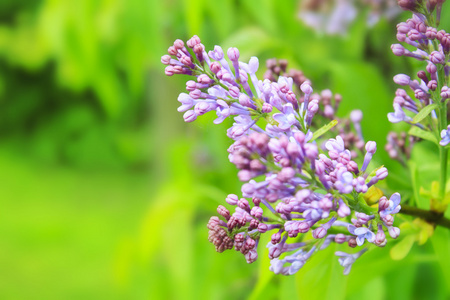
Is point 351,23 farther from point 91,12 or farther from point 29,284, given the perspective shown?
point 29,284

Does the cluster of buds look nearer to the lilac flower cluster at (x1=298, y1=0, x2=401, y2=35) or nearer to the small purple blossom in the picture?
the small purple blossom

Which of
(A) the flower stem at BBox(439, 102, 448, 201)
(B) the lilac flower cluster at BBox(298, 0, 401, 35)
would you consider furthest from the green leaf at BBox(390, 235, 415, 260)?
(B) the lilac flower cluster at BBox(298, 0, 401, 35)

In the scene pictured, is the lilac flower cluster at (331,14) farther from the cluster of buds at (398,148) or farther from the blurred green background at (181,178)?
the cluster of buds at (398,148)

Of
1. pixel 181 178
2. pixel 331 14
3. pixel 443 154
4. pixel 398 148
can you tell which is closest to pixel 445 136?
pixel 443 154

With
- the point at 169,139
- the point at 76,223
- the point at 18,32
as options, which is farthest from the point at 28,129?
the point at 169,139

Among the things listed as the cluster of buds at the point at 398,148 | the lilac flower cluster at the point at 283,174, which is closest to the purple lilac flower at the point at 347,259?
the lilac flower cluster at the point at 283,174
